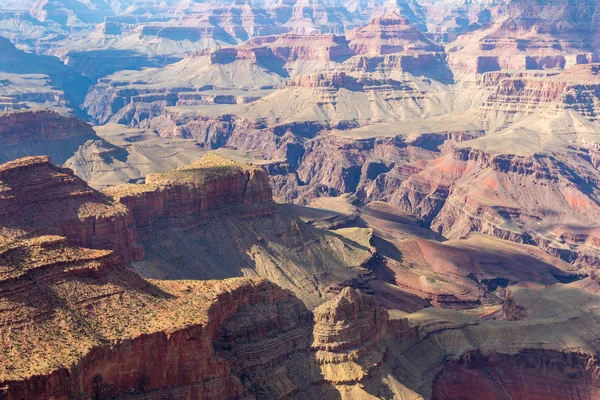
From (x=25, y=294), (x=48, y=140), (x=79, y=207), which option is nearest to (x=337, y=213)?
(x=79, y=207)

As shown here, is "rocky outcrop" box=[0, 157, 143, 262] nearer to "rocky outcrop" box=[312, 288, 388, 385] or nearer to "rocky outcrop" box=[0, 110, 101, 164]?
"rocky outcrop" box=[312, 288, 388, 385]

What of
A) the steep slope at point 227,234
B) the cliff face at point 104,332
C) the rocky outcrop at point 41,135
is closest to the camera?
the cliff face at point 104,332

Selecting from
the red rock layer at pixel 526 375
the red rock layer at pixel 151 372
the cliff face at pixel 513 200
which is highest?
the red rock layer at pixel 151 372

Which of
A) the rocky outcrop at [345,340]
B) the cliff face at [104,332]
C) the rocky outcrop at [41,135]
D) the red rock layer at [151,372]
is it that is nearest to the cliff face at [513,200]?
the rocky outcrop at [41,135]

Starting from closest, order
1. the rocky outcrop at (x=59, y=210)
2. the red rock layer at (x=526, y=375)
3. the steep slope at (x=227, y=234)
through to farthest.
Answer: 1. the rocky outcrop at (x=59, y=210)
2. the red rock layer at (x=526, y=375)
3. the steep slope at (x=227, y=234)

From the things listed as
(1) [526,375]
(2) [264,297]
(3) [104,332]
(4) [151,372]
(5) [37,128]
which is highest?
(3) [104,332]

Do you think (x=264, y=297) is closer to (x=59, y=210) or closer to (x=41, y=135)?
(x=59, y=210)

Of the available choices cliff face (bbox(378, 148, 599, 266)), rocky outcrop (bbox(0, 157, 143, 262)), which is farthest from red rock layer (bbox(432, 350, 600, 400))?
cliff face (bbox(378, 148, 599, 266))

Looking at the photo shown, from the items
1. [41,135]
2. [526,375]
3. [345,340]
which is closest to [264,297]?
[345,340]

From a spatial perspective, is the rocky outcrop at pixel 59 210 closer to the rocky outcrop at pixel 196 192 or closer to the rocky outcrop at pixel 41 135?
the rocky outcrop at pixel 196 192
